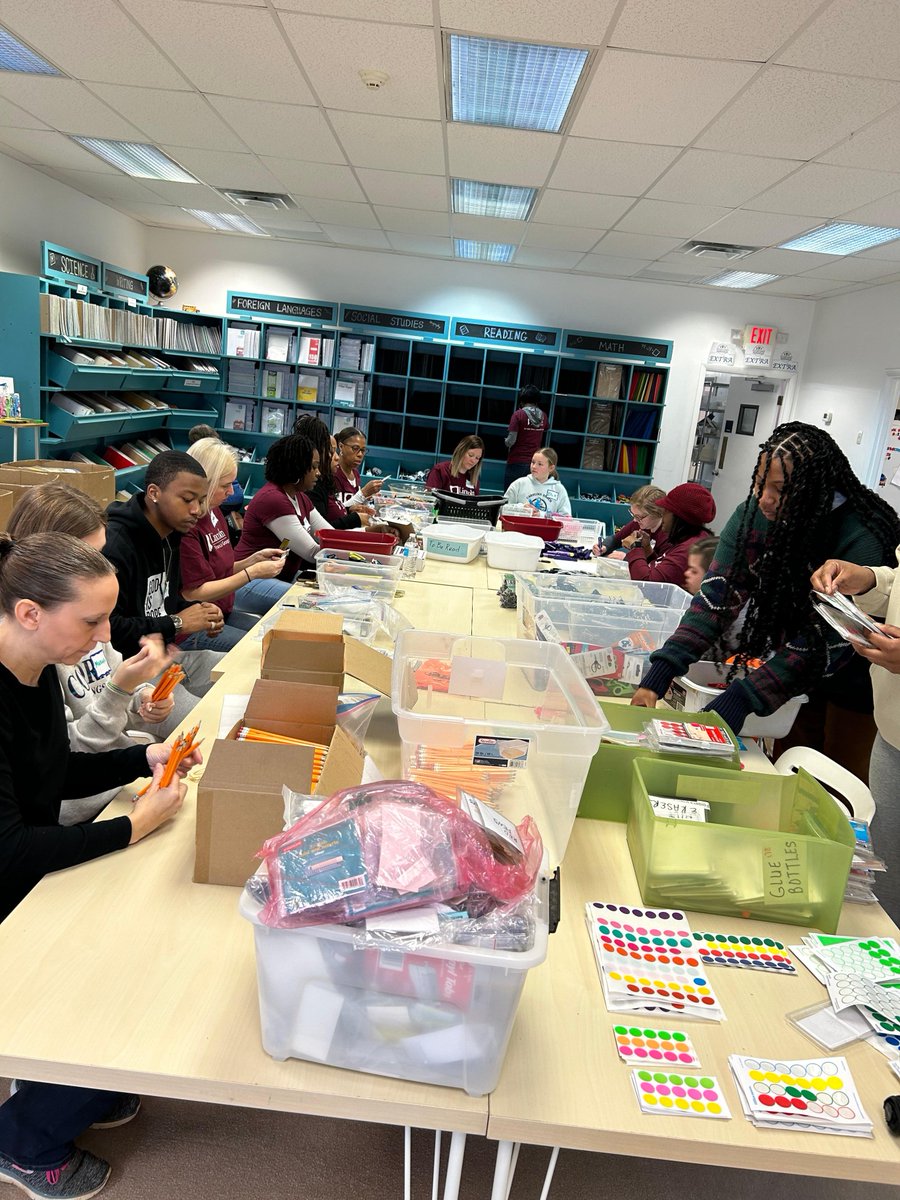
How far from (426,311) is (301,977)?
28.5ft

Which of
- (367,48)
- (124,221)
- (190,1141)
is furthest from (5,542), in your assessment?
(124,221)

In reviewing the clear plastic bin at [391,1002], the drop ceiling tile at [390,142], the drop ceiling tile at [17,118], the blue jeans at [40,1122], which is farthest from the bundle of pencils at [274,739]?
the drop ceiling tile at [17,118]

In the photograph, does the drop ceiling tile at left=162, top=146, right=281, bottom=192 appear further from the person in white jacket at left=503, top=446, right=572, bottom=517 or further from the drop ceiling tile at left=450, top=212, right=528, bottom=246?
the person in white jacket at left=503, top=446, right=572, bottom=517

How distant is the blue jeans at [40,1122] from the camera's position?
1428mm

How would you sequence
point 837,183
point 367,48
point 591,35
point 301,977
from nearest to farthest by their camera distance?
point 301,977, point 591,35, point 367,48, point 837,183

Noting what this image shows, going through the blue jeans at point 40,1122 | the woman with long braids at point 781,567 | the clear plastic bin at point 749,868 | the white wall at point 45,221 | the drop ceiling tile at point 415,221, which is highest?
the drop ceiling tile at point 415,221

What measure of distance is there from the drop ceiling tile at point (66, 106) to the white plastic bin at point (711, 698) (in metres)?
4.52

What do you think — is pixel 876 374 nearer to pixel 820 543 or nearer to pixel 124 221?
pixel 820 543

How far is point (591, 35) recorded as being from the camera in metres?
3.12

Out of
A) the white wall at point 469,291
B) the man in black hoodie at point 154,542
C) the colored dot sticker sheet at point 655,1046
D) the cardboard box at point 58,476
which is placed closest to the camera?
the colored dot sticker sheet at point 655,1046

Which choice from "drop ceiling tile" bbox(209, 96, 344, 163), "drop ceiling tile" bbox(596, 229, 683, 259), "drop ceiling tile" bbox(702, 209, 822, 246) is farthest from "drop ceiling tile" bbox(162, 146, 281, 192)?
"drop ceiling tile" bbox(702, 209, 822, 246)

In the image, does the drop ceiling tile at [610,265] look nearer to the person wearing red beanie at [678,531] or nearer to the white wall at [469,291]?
the white wall at [469,291]

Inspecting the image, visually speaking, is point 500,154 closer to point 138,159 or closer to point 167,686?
point 138,159

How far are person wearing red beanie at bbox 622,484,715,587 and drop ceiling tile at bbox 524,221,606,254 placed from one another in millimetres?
3533
